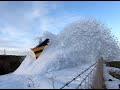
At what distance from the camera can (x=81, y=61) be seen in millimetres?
13727

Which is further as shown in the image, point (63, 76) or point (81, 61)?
point (81, 61)

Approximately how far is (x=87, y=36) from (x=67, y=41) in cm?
134

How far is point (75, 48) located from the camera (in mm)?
14734

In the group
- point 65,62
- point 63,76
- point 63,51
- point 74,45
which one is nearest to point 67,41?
point 74,45

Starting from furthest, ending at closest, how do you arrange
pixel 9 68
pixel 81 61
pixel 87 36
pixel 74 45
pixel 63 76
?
pixel 9 68 → pixel 87 36 → pixel 74 45 → pixel 81 61 → pixel 63 76

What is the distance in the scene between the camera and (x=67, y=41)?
15.4m

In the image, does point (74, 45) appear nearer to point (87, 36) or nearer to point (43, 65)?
point (87, 36)

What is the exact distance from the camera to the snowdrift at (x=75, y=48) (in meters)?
13.1

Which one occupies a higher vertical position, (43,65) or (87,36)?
(87,36)

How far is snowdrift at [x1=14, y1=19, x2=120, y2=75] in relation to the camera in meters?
13.1

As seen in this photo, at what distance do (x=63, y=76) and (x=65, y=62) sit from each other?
322 centimetres

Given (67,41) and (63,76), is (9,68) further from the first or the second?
(63,76)

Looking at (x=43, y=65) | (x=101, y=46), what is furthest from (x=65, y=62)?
Result: (x=101, y=46)

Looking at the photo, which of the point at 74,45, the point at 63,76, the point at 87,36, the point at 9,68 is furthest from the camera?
the point at 9,68
